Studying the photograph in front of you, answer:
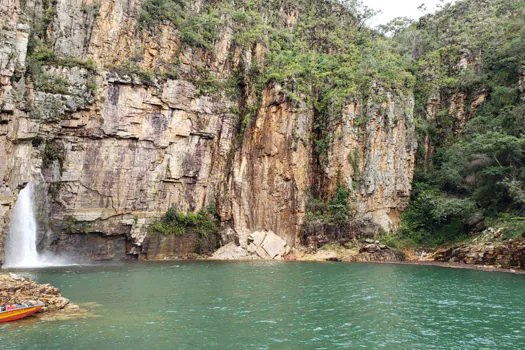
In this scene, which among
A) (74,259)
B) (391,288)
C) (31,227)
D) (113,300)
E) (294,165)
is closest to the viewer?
(113,300)

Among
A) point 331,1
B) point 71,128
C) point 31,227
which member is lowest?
point 31,227

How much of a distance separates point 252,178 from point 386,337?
28134mm

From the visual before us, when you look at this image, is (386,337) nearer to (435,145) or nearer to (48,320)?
(48,320)

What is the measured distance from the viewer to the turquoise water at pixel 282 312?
1170 centimetres

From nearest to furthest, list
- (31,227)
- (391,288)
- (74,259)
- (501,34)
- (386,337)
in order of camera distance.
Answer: (386,337) < (391,288) < (31,227) < (74,259) < (501,34)

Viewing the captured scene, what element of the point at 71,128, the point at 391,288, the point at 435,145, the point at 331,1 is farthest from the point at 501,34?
the point at 71,128

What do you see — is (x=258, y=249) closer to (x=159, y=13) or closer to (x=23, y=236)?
(x=23, y=236)

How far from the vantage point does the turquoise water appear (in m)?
11.7

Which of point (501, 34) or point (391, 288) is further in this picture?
point (501, 34)

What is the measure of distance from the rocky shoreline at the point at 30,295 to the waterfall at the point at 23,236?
15068 millimetres

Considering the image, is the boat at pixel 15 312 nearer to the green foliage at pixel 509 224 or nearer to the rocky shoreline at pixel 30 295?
the rocky shoreline at pixel 30 295

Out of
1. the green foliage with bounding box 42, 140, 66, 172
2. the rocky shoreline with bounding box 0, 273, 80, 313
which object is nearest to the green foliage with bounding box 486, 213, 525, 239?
the rocky shoreline with bounding box 0, 273, 80, 313

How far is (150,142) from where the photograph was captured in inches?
1400

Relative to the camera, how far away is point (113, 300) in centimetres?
1702
